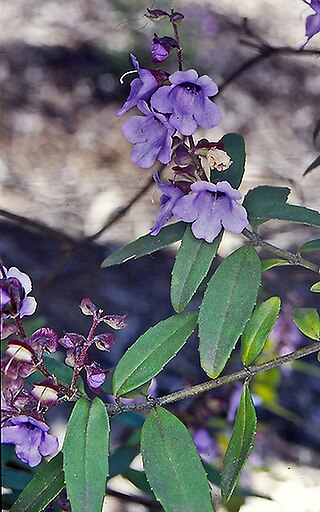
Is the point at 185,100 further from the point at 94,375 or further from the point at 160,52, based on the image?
the point at 94,375

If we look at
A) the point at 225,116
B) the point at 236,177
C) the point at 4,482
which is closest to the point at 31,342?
the point at 236,177

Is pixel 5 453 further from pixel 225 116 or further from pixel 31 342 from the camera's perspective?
pixel 225 116

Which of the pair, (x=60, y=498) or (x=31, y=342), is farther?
(x=60, y=498)

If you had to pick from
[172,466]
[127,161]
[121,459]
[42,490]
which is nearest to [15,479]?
[121,459]

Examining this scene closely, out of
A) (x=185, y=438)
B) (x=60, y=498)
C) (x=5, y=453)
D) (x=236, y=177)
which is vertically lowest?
(x=5, y=453)

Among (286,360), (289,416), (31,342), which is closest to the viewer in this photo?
(31,342)

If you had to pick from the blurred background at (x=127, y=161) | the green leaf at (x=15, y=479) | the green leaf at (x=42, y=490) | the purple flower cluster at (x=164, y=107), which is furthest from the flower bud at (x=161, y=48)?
the blurred background at (x=127, y=161)

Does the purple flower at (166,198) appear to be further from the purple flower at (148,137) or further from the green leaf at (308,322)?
the green leaf at (308,322)
